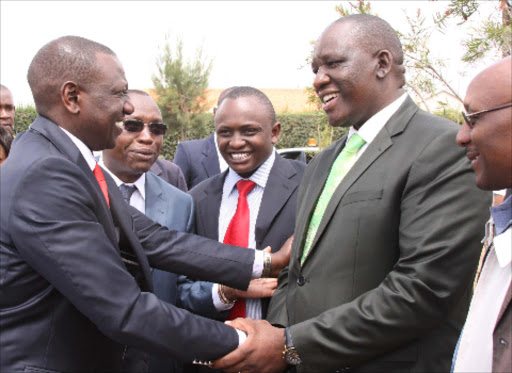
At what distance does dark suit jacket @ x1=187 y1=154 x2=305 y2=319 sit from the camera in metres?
3.50

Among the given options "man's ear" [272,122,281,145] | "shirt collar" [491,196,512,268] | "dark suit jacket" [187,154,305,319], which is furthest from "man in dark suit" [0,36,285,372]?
"shirt collar" [491,196,512,268]

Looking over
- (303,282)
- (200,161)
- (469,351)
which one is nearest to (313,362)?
(303,282)

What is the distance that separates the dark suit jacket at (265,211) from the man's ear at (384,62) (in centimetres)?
111

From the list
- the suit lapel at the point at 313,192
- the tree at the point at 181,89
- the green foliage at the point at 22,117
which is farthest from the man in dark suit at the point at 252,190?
the tree at the point at 181,89

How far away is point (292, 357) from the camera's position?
2.69 meters

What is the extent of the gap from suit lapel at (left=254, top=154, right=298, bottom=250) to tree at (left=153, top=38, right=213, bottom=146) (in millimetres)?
22188

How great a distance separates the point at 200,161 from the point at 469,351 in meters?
4.86

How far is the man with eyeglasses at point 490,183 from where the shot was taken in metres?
1.86

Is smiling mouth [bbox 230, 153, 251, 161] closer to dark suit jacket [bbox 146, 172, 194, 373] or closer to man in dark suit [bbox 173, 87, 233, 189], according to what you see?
dark suit jacket [bbox 146, 172, 194, 373]

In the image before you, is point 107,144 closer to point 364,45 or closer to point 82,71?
point 82,71

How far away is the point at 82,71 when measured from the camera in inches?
102

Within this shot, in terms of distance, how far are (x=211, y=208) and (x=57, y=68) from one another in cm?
150

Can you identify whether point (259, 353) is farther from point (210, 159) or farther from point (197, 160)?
point (197, 160)

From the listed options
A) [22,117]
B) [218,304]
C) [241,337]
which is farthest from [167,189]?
[22,117]
